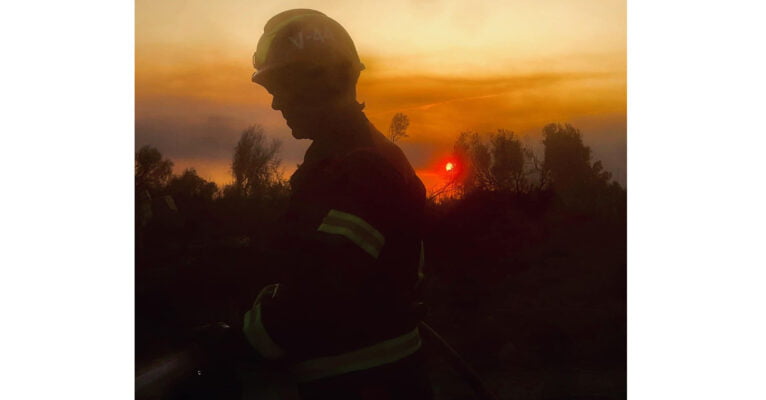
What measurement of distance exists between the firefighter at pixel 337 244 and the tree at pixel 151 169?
0.48 meters

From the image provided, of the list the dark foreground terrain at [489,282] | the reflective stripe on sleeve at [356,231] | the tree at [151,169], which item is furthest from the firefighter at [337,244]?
the tree at [151,169]

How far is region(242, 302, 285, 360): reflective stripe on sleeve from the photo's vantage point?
334cm

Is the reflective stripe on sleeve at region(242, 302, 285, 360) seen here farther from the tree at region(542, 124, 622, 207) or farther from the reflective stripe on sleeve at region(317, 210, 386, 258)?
the tree at region(542, 124, 622, 207)

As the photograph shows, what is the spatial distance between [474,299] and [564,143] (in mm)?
694

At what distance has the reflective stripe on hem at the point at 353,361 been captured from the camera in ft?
10.8

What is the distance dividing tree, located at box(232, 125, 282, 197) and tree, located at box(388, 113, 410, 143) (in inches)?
16.6

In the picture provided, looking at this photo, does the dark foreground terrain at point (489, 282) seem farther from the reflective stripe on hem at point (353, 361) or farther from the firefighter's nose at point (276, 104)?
the firefighter's nose at point (276, 104)

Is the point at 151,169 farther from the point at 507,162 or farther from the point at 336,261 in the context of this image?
the point at 507,162

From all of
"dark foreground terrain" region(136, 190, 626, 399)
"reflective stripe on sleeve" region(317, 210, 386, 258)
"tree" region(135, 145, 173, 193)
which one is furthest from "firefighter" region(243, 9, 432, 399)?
"tree" region(135, 145, 173, 193)

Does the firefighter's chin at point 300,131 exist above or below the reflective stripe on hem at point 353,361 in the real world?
above

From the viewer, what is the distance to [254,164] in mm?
Answer: 3504
